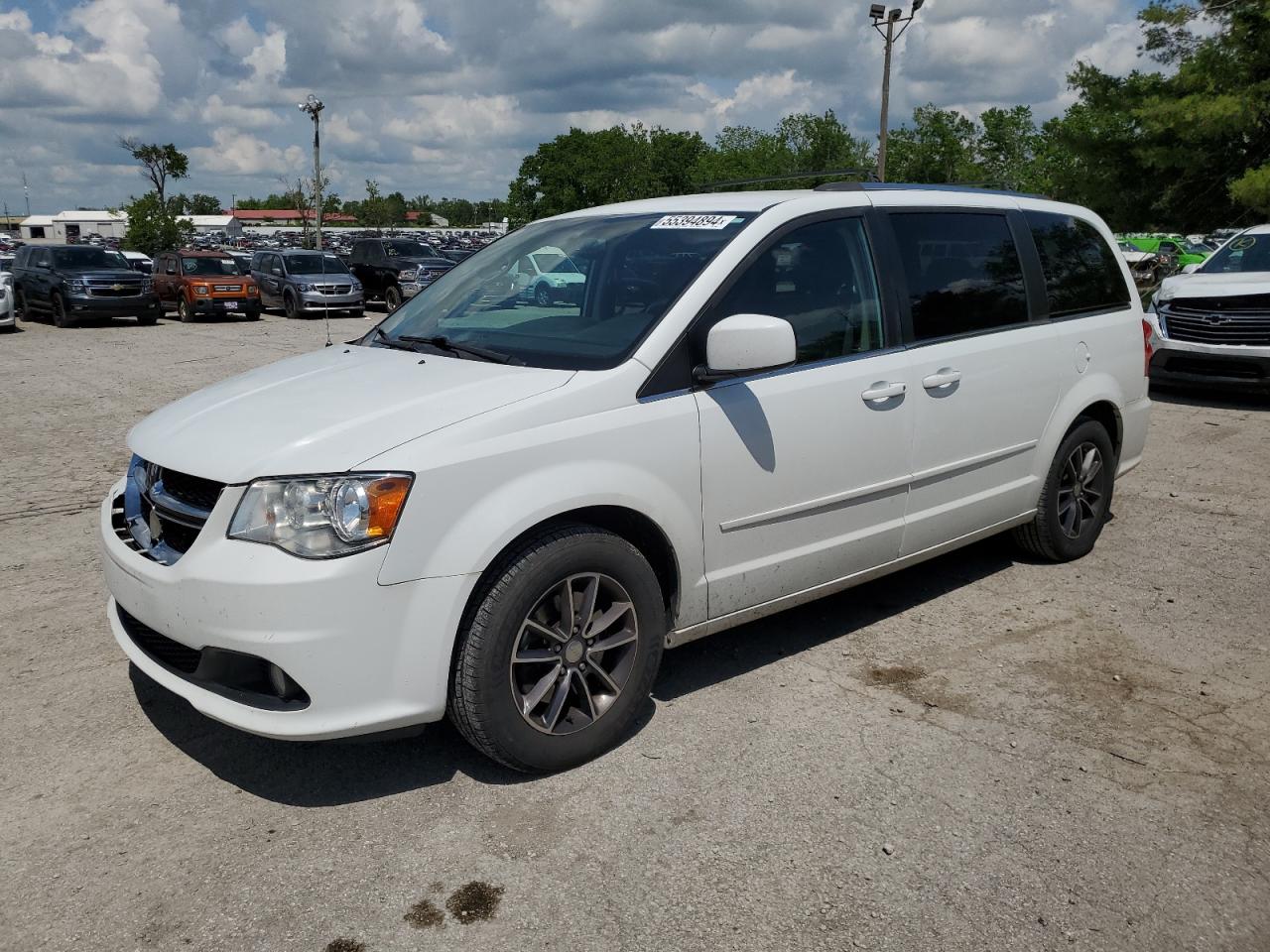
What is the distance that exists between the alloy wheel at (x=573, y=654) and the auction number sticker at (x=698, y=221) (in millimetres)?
1457

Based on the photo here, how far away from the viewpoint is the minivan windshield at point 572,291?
148 inches

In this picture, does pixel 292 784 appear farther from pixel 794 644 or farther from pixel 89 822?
pixel 794 644

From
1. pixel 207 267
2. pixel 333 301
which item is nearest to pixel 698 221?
pixel 333 301

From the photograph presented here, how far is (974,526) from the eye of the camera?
493 centimetres

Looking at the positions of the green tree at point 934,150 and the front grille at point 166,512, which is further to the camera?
the green tree at point 934,150

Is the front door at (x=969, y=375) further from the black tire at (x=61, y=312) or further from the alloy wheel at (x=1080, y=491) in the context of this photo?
the black tire at (x=61, y=312)

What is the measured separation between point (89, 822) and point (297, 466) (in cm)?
128

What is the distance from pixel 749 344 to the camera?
11.5 feet

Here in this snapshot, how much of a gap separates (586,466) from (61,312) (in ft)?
72.2

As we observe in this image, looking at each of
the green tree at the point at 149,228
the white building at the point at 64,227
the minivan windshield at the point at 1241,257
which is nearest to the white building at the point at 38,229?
the white building at the point at 64,227

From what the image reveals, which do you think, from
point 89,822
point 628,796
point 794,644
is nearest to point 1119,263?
point 794,644

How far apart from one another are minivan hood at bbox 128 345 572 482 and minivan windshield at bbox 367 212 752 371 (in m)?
0.24

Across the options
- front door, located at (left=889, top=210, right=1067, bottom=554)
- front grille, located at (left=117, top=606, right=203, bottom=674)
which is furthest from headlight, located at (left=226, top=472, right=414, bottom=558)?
front door, located at (left=889, top=210, right=1067, bottom=554)

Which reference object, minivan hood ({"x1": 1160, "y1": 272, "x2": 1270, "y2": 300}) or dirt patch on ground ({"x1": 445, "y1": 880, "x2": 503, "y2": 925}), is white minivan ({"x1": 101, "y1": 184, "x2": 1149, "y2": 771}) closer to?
dirt patch on ground ({"x1": 445, "y1": 880, "x2": 503, "y2": 925})
